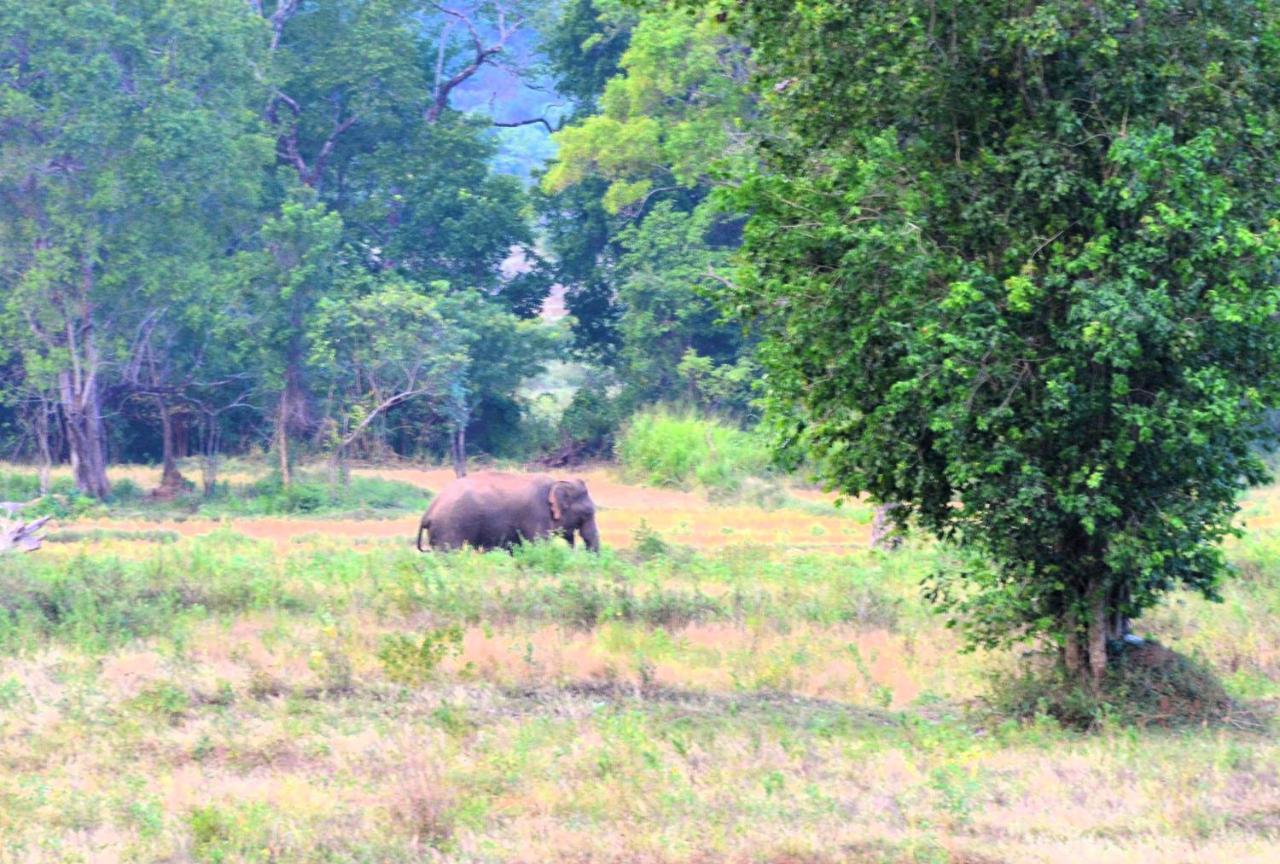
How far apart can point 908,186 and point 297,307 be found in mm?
23059

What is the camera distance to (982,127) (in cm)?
1086

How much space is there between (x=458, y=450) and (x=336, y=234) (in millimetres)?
5376

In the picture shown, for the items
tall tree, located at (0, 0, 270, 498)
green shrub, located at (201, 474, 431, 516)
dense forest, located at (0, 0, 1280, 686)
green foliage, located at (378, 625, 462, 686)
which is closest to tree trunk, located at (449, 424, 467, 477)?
dense forest, located at (0, 0, 1280, 686)

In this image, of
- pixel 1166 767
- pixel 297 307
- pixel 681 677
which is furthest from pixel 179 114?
pixel 1166 767

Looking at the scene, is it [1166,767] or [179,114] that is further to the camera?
[179,114]

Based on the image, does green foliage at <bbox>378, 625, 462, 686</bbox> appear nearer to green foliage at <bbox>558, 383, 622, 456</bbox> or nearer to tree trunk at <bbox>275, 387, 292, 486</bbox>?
tree trunk at <bbox>275, 387, 292, 486</bbox>

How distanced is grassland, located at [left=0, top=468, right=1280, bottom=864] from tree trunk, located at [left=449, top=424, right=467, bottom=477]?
562 inches

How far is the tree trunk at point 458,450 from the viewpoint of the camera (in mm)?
32688

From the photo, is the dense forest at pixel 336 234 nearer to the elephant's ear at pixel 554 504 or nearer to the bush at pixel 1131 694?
the elephant's ear at pixel 554 504

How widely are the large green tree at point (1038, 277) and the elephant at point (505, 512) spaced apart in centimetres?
1020

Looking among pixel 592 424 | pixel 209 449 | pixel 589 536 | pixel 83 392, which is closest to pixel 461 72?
pixel 592 424

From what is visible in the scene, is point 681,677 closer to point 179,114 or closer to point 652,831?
point 652,831

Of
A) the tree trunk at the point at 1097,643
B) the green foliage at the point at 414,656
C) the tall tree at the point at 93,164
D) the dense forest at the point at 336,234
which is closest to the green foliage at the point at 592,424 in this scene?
the dense forest at the point at 336,234

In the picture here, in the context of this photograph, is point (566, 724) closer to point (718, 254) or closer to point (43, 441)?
point (43, 441)
